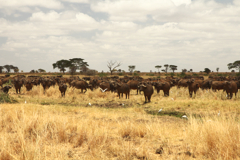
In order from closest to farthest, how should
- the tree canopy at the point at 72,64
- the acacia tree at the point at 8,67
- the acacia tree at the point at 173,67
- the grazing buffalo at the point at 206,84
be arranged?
the grazing buffalo at the point at 206,84, the tree canopy at the point at 72,64, the acacia tree at the point at 8,67, the acacia tree at the point at 173,67

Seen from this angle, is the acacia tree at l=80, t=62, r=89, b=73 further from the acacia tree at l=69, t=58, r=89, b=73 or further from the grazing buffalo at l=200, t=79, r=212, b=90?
the grazing buffalo at l=200, t=79, r=212, b=90

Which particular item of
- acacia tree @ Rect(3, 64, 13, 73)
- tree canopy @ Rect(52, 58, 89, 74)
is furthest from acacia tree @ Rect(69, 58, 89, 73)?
acacia tree @ Rect(3, 64, 13, 73)

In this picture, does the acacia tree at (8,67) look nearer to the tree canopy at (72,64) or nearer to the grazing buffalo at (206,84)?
the tree canopy at (72,64)

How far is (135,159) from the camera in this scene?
200 inches

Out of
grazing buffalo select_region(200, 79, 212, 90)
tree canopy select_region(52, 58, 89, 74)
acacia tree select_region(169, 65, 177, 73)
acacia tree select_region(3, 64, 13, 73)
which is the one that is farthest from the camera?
acacia tree select_region(169, 65, 177, 73)

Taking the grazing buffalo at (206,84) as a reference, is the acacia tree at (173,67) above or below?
above

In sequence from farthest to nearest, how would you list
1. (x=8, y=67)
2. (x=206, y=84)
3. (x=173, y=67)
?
(x=173, y=67) → (x=8, y=67) → (x=206, y=84)

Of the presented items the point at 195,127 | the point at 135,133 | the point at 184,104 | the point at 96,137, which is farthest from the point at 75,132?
the point at 184,104

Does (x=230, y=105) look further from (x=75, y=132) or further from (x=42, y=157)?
(x=42, y=157)

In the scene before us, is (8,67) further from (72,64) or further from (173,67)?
(173,67)

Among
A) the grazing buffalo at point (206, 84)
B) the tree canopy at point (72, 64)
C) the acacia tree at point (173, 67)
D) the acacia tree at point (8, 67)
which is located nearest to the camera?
the grazing buffalo at point (206, 84)

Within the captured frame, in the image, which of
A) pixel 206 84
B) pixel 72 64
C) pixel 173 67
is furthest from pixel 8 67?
pixel 206 84

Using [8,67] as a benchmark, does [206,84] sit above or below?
below

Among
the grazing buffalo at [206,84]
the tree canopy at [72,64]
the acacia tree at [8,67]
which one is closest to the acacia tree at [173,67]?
the tree canopy at [72,64]
